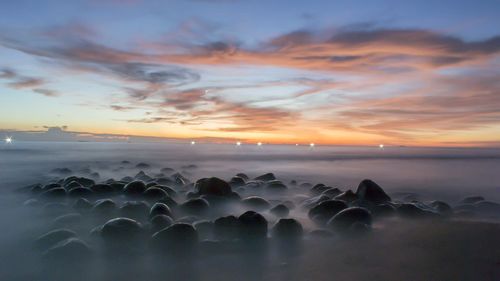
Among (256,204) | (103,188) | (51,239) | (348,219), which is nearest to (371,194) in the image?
(348,219)

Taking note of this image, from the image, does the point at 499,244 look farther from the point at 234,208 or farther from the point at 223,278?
the point at 234,208

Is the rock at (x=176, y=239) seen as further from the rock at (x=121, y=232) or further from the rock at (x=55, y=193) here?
the rock at (x=55, y=193)

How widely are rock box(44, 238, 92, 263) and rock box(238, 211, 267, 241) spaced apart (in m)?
3.36

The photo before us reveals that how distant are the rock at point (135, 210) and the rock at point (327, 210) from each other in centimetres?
490

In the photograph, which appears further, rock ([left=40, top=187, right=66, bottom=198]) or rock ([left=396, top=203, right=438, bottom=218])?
rock ([left=40, top=187, right=66, bottom=198])

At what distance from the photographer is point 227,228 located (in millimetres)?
8680

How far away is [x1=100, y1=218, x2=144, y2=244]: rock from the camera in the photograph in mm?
7895

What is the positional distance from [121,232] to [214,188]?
20.7 feet

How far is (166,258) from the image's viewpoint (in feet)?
23.0

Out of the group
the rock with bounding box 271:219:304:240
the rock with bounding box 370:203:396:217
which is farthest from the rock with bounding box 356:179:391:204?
the rock with bounding box 271:219:304:240

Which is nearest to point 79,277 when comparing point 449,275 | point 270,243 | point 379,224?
point 270,243

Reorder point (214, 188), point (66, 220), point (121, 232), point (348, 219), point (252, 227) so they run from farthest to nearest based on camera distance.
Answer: point (214, 188)
point (66, 220)
point (348, 219)
point (252, 227)
point (121, 232)

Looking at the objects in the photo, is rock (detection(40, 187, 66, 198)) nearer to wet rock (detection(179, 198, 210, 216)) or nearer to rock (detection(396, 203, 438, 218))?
wet rock (detection(179, 198, 210, 216))

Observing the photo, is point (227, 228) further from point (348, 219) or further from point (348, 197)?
point (348, 197)
